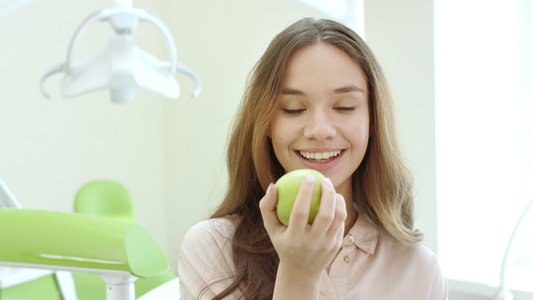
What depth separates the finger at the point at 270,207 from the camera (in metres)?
0.83

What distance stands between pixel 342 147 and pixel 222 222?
0.31 metres

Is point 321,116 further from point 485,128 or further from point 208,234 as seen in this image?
point 485,128

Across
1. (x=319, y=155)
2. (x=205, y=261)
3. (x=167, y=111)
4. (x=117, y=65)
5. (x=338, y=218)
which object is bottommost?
(x=205, y=261)

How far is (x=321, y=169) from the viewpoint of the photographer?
1047 mm

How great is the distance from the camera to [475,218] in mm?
2104

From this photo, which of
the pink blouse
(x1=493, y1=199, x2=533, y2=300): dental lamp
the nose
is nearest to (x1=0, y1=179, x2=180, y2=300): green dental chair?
the pink blouse

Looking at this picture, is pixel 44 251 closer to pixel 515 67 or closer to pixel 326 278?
pixel 326 278

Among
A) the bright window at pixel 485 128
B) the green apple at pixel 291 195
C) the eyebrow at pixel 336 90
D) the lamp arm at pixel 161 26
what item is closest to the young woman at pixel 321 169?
the eyebrow at pixel 336 90

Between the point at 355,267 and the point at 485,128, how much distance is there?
3.95ft

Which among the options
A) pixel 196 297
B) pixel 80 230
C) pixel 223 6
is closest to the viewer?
pixel 80 230

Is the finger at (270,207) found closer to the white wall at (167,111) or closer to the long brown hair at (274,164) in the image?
the long brown hair at (274,164)

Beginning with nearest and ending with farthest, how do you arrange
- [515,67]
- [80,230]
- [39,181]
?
[80,230], [515,67], [39,181]

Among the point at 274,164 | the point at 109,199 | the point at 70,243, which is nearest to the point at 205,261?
the point at 274,164

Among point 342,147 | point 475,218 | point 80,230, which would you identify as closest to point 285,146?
point 342,147
